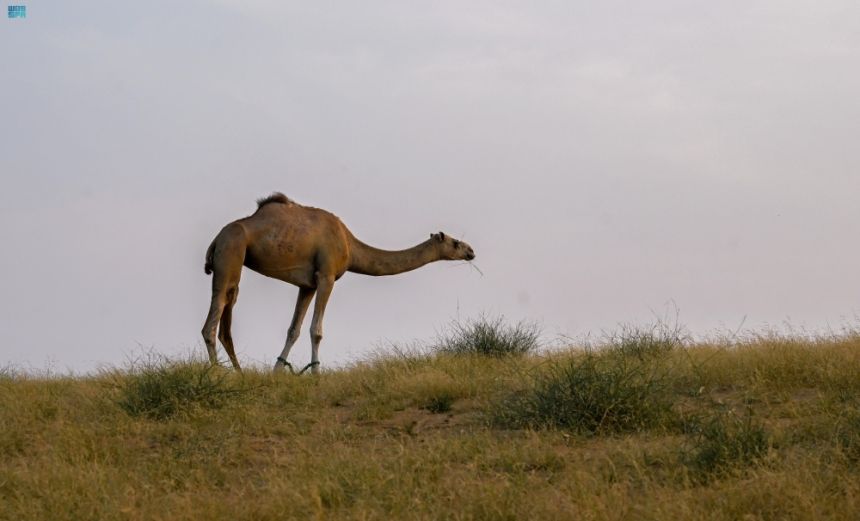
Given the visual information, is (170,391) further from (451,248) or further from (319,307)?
(451,248)

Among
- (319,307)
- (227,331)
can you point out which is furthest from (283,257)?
(227,331)

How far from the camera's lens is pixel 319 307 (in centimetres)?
1486

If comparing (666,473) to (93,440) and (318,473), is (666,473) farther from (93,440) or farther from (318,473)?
(93,440)

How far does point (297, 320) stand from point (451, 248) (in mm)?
3246

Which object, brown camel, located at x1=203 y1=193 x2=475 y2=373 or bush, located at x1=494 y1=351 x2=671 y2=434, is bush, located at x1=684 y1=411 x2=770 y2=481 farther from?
brown camel, located at x1=203 y1=193 x2=475 y2=373

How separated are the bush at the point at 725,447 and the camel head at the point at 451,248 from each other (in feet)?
30.6

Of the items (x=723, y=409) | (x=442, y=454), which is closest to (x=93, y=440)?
(x=442, y=454)

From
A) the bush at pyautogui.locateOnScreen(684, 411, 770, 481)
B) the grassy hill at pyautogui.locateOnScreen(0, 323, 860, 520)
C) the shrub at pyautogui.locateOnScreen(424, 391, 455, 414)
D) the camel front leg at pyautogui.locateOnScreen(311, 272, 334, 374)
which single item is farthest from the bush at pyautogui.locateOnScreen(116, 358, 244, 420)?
the bush at pyautogui.locateOnScreen(684, 411, 770, 481)

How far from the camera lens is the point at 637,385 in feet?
30.5

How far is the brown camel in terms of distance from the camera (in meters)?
14.2

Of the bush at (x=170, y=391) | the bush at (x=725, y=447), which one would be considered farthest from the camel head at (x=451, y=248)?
the bush at (x=725, y=447)

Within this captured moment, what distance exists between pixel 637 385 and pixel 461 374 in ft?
8.93

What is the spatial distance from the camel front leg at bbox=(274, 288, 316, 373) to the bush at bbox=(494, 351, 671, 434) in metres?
5.51

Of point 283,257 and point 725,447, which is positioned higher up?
point 283,257
